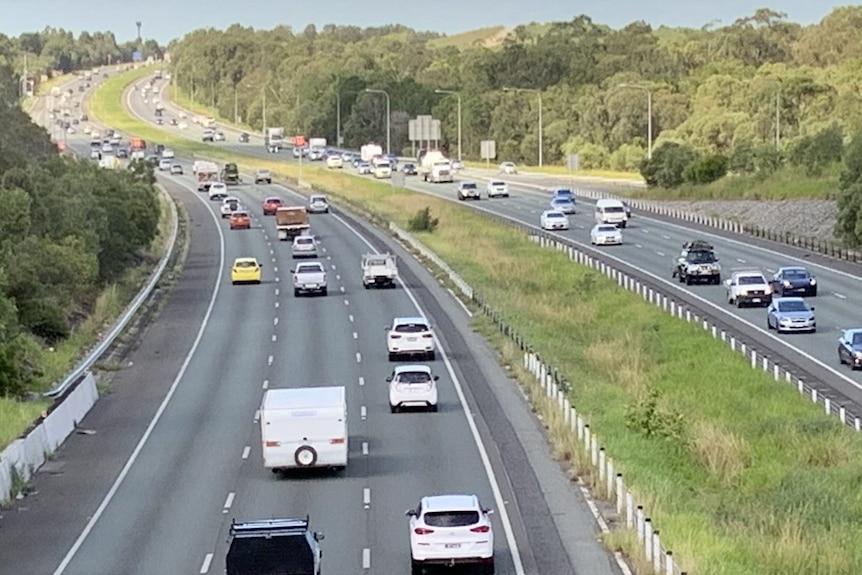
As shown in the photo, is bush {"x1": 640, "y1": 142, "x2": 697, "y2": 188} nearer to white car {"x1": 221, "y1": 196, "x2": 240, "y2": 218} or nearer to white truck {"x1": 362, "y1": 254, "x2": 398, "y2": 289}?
white car {"x1": 221, "y1": 196, "x2": 240, "y2": 218}

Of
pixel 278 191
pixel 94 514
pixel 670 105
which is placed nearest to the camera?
pixel 94 514

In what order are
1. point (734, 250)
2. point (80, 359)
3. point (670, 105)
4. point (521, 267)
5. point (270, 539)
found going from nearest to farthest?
point (270, 539) → point (80, 359) → point (521, 267) → point (734, 250) → point (670, 105)

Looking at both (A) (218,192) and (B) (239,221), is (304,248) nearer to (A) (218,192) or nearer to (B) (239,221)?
(B) (239,221)

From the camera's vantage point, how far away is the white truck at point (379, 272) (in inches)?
3029

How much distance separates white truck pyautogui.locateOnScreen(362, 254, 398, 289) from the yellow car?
6.35 m

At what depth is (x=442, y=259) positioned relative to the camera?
87.1 metres

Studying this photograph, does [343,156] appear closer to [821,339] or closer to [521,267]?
[521,267]

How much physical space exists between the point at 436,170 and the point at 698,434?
115236 millimetres

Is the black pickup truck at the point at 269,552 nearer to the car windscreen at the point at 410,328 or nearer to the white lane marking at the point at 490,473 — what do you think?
the white lane marking at the point at 490,473

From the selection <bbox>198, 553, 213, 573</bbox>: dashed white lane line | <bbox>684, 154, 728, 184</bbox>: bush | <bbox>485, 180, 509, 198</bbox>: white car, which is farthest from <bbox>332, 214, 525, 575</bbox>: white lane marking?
<bbox>684, 154, 728, 184</bbox>: bush

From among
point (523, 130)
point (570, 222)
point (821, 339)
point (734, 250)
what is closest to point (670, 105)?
point (523, 130)

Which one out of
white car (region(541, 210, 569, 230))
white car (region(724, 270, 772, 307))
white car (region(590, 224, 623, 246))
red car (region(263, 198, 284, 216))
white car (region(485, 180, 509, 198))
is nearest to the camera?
white car (region(724, 270, 772, 307))

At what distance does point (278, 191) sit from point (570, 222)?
42.7m

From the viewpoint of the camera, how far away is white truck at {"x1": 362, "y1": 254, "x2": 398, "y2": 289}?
76.9 metres
